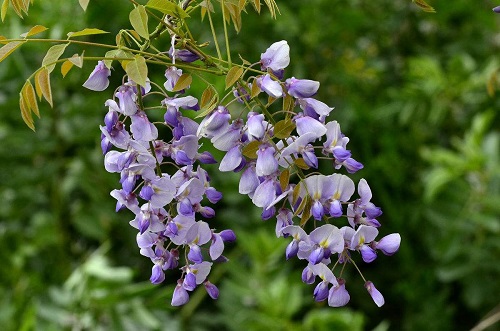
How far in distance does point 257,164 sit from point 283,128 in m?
0.04

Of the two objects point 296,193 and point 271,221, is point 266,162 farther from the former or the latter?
point 271,221

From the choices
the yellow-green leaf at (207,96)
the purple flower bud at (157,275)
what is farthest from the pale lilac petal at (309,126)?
the purple flower bud at (157,275)

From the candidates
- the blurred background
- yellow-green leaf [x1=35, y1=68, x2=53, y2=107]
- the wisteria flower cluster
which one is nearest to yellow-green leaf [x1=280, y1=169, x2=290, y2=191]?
the wisteria flower cluster

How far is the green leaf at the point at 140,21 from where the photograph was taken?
29.1 inches

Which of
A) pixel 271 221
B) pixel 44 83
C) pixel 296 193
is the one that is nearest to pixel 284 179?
pixel 296 193

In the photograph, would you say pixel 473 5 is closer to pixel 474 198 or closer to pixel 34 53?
pixel 474 198

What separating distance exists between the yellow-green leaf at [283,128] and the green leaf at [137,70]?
0.43ft

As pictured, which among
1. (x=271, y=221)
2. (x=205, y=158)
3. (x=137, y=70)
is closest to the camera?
(x=137, y=70)

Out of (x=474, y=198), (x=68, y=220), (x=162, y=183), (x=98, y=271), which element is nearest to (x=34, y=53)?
(x=68, y=220)

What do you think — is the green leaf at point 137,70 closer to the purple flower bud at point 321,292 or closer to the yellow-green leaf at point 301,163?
the yellow-green leaf at point 301,163

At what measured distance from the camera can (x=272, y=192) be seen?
2.46 ft

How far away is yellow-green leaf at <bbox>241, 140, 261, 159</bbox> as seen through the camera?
2.42 ft

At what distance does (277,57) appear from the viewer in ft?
2.44

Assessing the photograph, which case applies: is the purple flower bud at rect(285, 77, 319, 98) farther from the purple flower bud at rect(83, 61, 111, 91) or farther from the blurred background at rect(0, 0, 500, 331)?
the blurred background at rect(0, 0, 500, 331)
